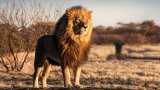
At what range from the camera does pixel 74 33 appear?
1230cm

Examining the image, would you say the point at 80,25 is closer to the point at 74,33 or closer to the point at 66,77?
the point at 74,33

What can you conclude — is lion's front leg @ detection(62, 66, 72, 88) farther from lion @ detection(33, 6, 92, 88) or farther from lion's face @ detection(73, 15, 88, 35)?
lion's face @ detection(73, 15, 88, 35)

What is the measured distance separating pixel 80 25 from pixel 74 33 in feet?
0.93

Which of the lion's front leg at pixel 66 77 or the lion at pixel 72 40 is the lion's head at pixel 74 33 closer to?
the lion at pixel 72 40

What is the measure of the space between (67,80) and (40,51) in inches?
65.2

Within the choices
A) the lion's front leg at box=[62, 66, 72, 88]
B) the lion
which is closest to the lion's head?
the lion

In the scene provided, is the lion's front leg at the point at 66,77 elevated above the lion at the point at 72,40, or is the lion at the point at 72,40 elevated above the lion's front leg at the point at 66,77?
the lion at the point at 72,40

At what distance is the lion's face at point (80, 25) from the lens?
39.8 feet

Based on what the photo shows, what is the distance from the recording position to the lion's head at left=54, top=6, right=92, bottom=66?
40.0 feet

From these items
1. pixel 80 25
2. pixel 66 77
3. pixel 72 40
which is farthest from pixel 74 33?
pixel 66 77

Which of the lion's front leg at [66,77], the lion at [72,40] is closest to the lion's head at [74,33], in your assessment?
the lion at [72,40]

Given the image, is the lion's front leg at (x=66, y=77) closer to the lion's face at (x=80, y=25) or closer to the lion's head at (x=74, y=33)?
the lion's head at (x=74, y=33)

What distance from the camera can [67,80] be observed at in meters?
12.3

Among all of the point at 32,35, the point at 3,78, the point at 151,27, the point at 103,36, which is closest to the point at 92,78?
the point at 3,78
